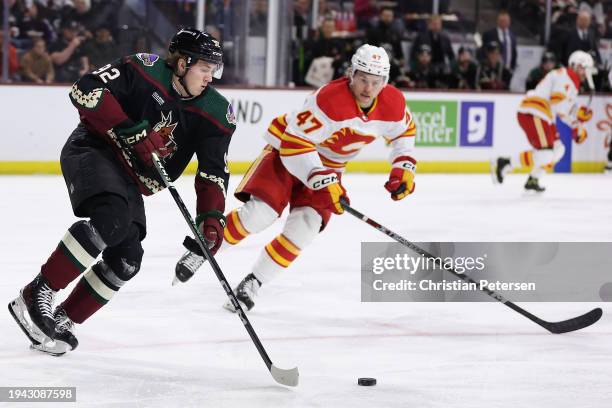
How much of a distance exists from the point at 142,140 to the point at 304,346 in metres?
0.92

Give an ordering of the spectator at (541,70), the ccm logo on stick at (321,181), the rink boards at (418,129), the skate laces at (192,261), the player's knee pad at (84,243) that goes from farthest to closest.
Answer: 1. the spectator at (541,70)
2. the rink boards at (418,129)
3. the ccm logo on stick at (321,181)
4. the skate laces at (192,261)
5. the player's knee pad at (84,243)

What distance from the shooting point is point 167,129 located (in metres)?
3.46

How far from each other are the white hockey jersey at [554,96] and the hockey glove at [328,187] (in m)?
4.62

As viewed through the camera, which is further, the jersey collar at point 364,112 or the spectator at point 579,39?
the spectator at point 579,39

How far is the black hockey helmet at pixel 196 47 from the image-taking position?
3.38 meters

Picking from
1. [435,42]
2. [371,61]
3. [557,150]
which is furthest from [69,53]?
[371,61]

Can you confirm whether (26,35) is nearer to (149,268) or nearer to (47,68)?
(47,68)

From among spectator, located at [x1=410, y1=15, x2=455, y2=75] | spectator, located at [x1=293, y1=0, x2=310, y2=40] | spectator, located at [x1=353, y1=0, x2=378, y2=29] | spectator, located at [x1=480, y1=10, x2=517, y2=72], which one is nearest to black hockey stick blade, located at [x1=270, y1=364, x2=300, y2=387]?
spectator, located at [x1=293, y1=0, x2=310, y2=40]

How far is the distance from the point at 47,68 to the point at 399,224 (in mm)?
3480

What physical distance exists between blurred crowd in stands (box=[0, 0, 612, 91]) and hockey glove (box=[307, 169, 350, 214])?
16.6ft

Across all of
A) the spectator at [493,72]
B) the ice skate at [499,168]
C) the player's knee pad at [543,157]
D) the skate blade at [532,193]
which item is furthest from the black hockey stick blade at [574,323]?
the spectator at [493,72]

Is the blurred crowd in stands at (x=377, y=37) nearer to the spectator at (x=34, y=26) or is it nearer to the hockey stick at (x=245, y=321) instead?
the spectator at (x=34, y=26)

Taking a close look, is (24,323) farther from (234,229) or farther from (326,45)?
(326,45)

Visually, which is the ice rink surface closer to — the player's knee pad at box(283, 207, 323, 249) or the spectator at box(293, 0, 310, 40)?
the player's knee pad at box(283, 207, 323, 249)
